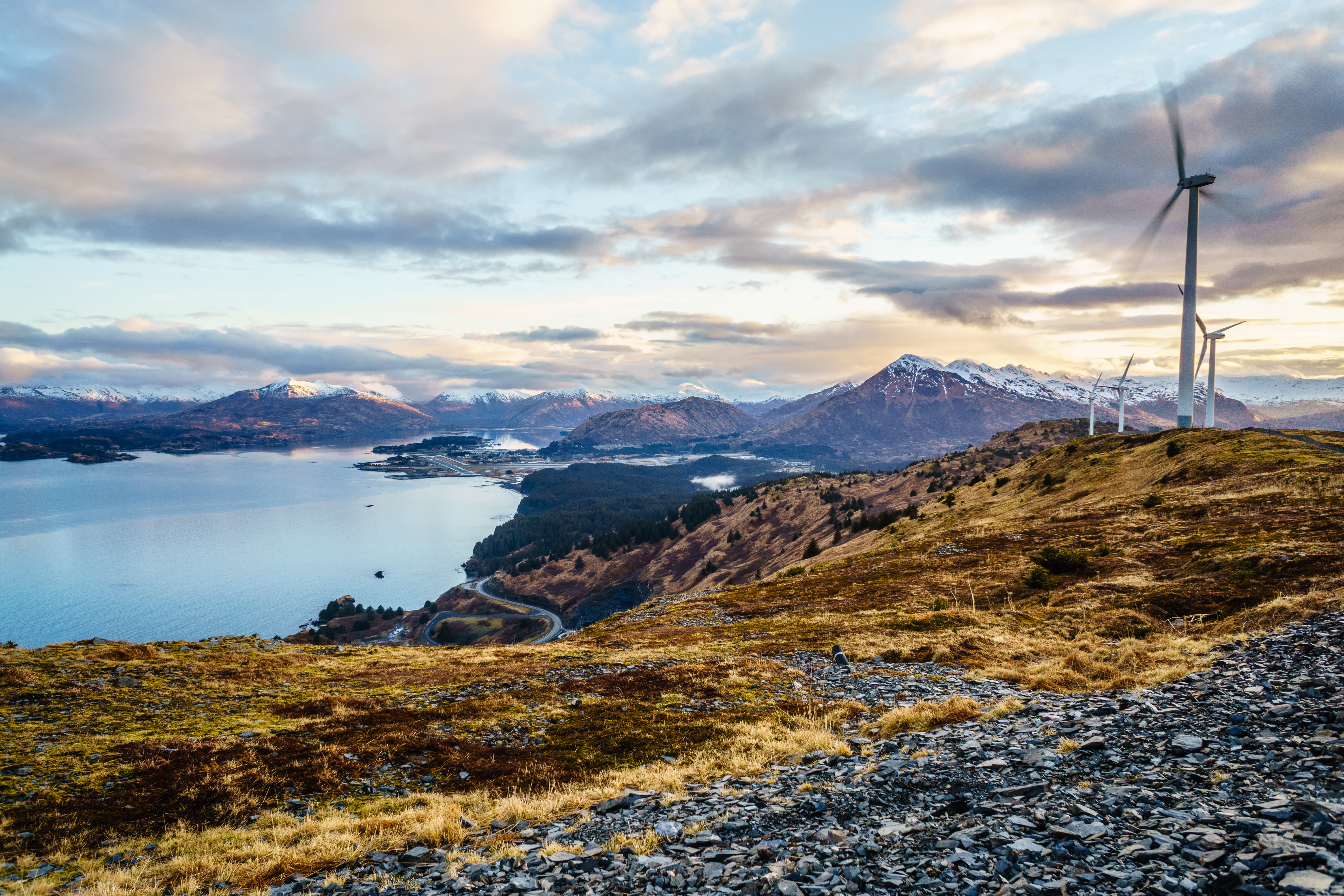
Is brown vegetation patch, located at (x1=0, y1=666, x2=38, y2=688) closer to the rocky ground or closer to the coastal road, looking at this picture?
the rocky ground

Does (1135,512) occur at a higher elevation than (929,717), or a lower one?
higher

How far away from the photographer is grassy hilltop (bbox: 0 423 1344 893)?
1243 cm

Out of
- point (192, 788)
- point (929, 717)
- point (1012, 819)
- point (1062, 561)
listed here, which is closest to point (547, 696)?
point (192, 788)

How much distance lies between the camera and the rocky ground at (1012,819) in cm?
786

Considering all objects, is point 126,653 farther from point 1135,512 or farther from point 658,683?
point 1135,512

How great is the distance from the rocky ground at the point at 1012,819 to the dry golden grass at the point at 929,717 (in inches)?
35.1

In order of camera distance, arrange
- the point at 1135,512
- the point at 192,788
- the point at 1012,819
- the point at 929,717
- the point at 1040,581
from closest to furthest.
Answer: the point at 1012,819 < the point at 192,788 < the point at 929,717 < the point at 1040,581 < the point at 1135,512

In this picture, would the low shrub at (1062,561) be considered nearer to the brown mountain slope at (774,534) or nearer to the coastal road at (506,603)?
the brown mountain slope at (774,534)

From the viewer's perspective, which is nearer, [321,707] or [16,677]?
[16,677]

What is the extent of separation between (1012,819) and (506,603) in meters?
182

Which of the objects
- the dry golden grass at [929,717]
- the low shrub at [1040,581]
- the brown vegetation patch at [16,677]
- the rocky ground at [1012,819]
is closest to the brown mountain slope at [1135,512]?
the low shrub at [1040,581]

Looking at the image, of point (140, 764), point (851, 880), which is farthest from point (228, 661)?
point (851, 880)

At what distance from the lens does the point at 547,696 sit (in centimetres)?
2230

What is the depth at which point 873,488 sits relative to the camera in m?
168
